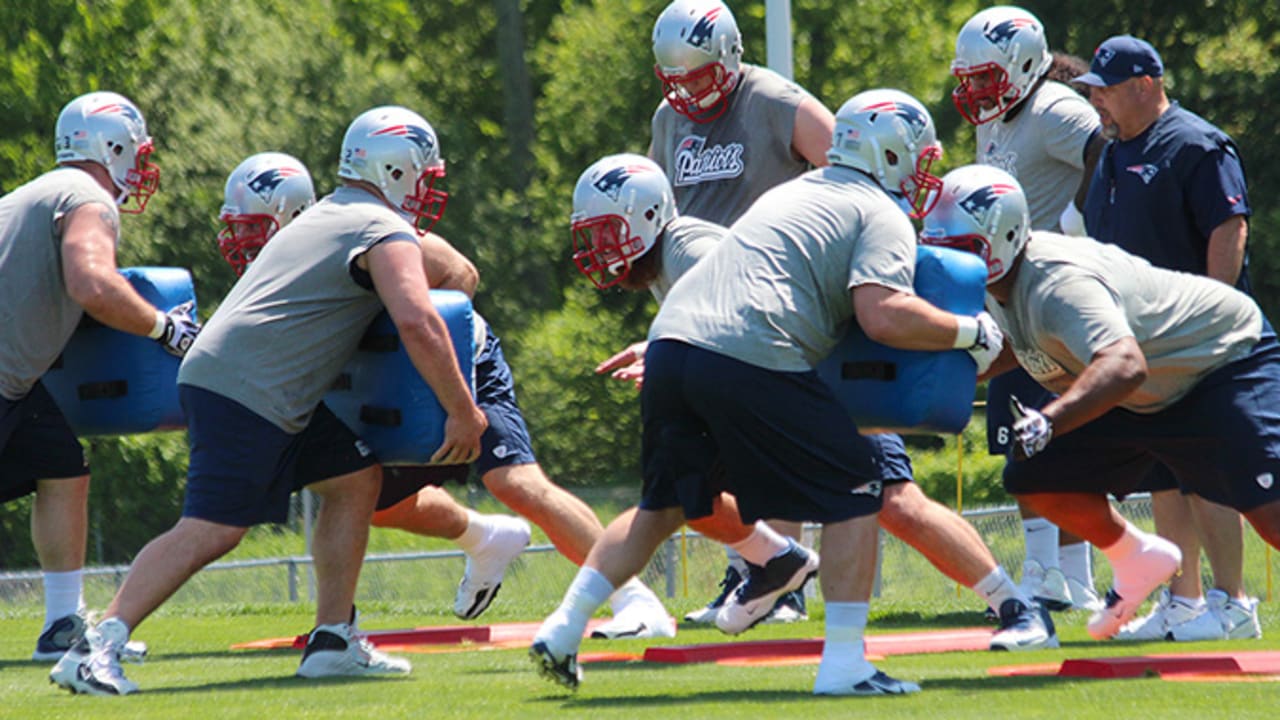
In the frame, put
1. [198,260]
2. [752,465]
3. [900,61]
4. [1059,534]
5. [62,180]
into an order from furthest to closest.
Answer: [900,61], [198,260], [1059,534], [62,180], [752,465]

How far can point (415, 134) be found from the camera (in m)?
6.74

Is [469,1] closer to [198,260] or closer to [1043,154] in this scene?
[198,260]

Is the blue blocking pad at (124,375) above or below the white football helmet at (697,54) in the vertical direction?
below

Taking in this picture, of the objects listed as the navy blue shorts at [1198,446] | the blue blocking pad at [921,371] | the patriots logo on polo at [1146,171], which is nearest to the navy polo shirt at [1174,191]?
the patriots logo on polo at [1146,171]

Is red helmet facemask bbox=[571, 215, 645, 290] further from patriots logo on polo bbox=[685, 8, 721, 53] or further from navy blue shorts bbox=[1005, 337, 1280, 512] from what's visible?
navy blue shorts bbox=[1005, 337, 1280, 512]

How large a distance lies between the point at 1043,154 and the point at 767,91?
4.13 feet

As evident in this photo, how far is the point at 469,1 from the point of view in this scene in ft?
131

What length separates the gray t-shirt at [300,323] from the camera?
6410 millimetres

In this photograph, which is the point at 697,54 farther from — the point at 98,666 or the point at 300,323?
the point at 98,666

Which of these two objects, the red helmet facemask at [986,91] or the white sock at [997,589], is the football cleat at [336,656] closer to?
the white sock at [997,589]

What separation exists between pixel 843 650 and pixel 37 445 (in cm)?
338

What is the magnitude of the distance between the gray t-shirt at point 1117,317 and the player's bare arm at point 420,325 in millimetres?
1734

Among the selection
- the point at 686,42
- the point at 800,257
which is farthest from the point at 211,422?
the point at 686,42

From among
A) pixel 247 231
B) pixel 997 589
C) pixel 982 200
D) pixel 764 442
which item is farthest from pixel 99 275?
pixel 997 589
